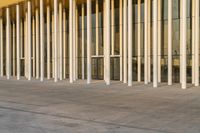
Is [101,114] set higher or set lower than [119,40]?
lower

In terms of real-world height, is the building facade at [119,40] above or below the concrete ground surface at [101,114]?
above

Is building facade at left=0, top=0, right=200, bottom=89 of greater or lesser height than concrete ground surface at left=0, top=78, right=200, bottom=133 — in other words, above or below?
above

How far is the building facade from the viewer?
2297 cm

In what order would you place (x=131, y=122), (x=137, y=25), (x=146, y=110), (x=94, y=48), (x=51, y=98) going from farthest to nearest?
(x=94, y=48) → (x=137, y=25) → (x=51, y=98) → (x=146, y=110) → (x=131, y=122)

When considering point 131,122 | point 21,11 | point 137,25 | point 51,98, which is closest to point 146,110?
point 131,122

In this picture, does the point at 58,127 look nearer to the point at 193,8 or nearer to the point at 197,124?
the point at 197,124

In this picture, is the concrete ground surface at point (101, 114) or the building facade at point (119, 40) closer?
the concrete ground surface at point (101, 114)

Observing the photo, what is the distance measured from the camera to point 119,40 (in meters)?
27.8

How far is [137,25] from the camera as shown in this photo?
89.1 feet

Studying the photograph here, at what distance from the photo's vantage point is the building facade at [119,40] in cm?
2297

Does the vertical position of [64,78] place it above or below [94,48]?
below

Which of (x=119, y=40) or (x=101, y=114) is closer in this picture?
(x=101, y=114)

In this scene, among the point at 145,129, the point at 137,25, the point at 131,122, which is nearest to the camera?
the point at 145,129

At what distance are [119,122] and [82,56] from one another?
20.5 metres
